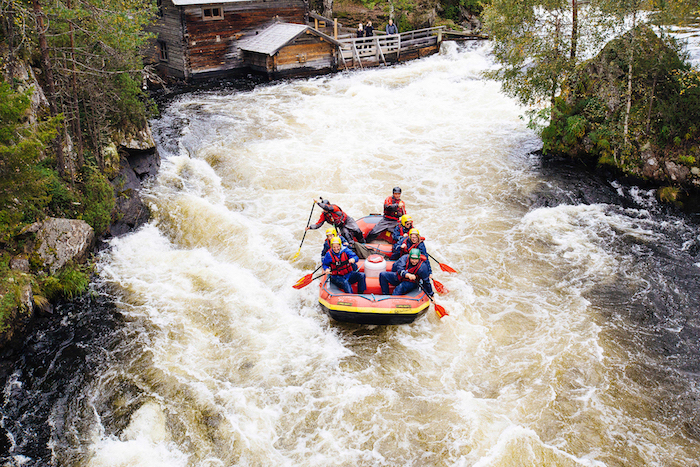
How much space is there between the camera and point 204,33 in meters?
22.3

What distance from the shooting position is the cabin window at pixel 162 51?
2322cm

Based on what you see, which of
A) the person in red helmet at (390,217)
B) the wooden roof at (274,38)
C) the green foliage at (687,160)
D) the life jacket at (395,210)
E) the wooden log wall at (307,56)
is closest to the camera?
the person in red helmet at (390,217)

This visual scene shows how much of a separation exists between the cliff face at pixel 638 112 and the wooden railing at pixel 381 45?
44.0ft

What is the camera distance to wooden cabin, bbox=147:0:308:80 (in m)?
21.9

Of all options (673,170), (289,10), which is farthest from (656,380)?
(289,10)

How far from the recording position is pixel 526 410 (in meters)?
7.05

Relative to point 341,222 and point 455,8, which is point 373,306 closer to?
point 341,222

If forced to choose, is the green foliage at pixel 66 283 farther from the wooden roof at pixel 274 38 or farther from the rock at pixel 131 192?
the wooden roof at pixel 274 38

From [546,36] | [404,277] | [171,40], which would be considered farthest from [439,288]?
[171,40]

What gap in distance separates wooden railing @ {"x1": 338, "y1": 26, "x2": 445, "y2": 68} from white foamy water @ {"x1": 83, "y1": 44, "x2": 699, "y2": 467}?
11119mm

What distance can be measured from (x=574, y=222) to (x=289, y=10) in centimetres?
1844

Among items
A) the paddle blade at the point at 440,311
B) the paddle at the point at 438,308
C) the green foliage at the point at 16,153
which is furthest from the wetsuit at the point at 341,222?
the green foliage at the point at 16,153

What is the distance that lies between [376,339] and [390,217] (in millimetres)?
2993

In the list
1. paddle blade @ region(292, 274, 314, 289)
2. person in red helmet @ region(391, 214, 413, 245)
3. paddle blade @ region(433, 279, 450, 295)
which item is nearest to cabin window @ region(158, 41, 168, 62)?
person in red helmet @ region(391, 214, 413, 245)
